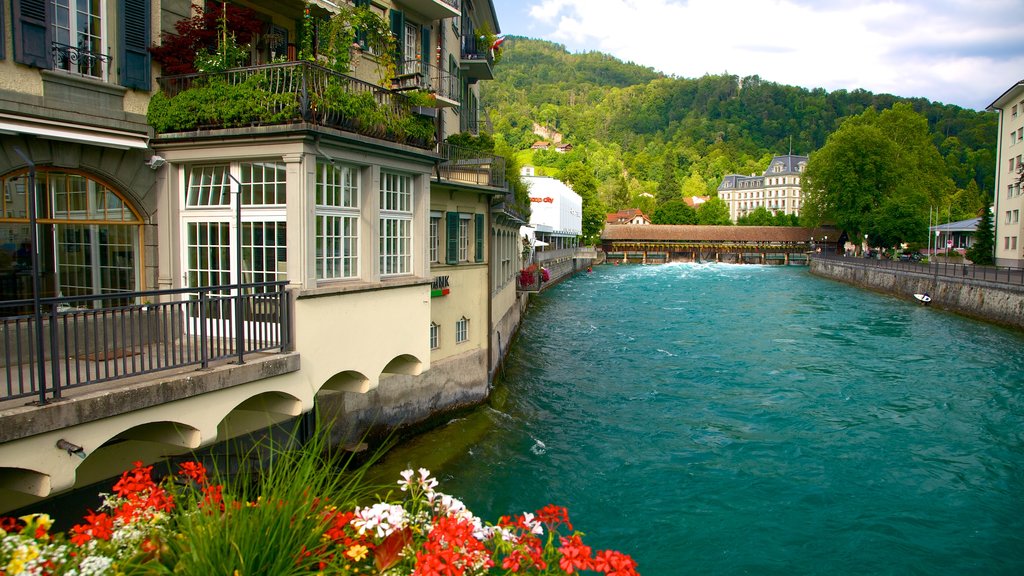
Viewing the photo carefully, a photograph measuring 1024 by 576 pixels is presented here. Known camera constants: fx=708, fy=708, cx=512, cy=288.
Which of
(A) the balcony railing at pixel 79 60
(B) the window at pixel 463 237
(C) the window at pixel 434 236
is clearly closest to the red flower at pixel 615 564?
(A) the balcony railing at pixel 79 60

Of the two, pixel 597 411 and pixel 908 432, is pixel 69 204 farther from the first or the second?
pixel 908 432

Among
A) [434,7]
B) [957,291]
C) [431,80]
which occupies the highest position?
[434,7]

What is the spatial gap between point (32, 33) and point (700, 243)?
100 metres

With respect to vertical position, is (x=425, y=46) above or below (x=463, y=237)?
above

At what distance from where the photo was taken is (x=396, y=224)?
10.3m

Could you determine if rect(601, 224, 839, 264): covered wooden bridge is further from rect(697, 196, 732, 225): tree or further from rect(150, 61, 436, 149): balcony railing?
rect(150, 61, 436, 149): balcony railing

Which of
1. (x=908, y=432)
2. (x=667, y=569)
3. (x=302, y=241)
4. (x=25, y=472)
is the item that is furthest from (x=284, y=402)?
(x=908, y=432)

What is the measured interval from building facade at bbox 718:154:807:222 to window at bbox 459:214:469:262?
14285 cm

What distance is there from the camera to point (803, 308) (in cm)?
4216

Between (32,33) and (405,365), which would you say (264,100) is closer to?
(32,33)

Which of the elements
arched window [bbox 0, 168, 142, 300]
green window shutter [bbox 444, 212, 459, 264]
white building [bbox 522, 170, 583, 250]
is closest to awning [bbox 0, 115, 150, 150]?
arched window [bbox 0, 168, 142, 300]

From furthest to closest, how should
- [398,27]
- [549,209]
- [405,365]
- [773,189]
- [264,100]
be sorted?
1. [773,189]
2. [549,209]
3. [398,27]
4. [405,365]
5. [264,100]

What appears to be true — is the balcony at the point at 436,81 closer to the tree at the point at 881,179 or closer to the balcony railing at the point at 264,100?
the balcony railing at the point at 264,100

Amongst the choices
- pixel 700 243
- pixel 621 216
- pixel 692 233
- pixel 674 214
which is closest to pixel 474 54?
pixel 692 233
